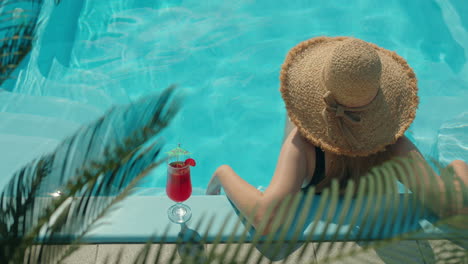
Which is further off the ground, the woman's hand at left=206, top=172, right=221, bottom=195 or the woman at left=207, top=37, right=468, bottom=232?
the woman at left=207, top=37, right=468, bottom=232

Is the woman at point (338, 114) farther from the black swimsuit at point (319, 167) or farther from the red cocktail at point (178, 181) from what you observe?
the red cocktail at point (178, 181)

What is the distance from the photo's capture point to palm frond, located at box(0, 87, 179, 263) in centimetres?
144

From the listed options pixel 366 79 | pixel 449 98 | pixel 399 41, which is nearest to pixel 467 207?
pixel 366 79

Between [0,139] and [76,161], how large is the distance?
2.24 meters

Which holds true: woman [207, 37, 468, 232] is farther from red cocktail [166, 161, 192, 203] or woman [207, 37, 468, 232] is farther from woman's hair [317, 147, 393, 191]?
red cocktail [166, 161, 192, 203]

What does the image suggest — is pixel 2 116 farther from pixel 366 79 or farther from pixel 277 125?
pixel 366 79

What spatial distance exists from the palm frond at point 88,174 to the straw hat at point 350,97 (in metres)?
0.76

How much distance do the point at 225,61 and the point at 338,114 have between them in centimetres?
328

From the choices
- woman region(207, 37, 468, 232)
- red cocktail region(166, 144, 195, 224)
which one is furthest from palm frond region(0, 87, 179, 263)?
woman region(207, 37, 468, 232)

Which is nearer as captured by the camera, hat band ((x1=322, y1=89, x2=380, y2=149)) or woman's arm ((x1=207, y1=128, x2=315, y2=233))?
hat band ((x1=322, y1=89, x2=380, y2=149))

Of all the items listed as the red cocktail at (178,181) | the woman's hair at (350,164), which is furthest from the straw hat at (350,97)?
the red cocktail at (178,181)

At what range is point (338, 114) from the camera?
6.44 feet

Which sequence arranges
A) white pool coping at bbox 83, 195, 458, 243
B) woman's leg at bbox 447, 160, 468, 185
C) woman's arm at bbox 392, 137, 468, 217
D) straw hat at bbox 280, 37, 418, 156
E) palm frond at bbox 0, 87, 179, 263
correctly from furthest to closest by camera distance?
1. white pool coping at bbox 83, 195, 458, 243
2. woman's leg at bbox 447, 160, 468, 185
3. woman's arm at bbox 392, 137, 468, 217
4. straw hat at bbox 280, 37, 418, 156
5. palm frond at bbox 0, 87, 179, 263

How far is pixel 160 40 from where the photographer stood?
5.14m
